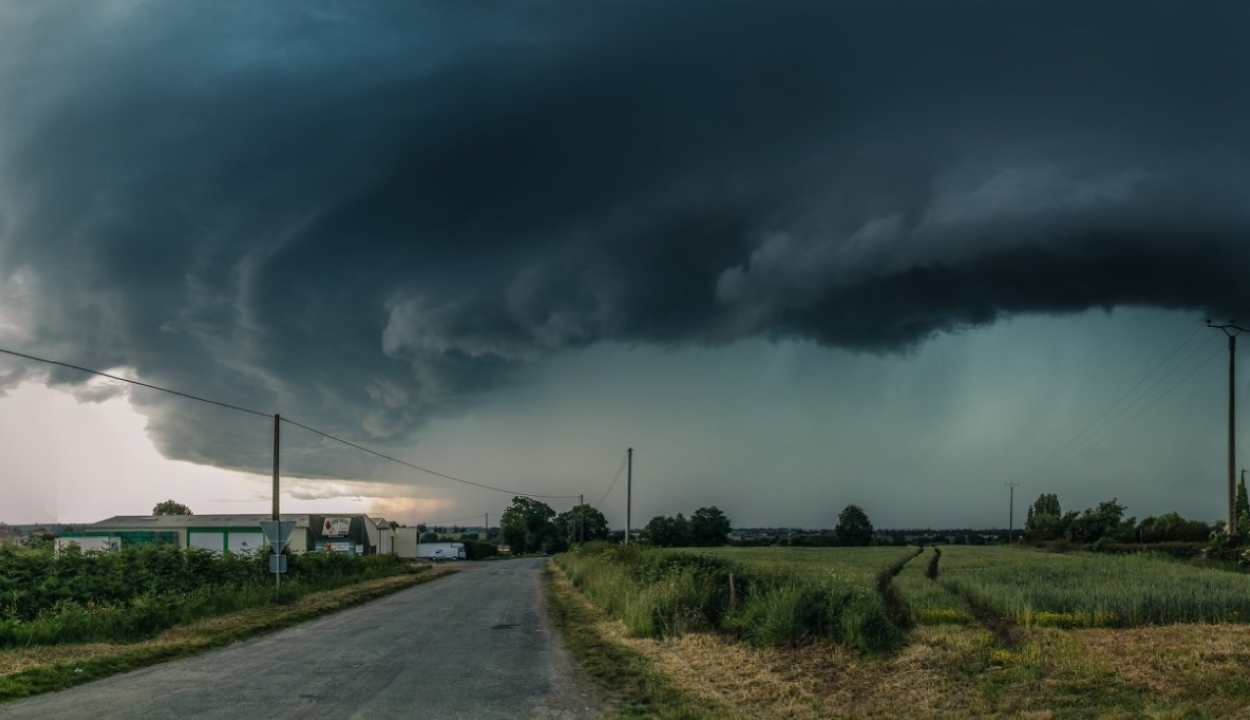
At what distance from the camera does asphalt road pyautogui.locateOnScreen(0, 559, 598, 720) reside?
12453mm

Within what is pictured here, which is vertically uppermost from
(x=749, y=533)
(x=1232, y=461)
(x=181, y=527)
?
(x=1232, y=461)

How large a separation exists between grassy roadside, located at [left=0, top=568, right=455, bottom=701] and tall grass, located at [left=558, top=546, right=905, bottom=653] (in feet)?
29.8

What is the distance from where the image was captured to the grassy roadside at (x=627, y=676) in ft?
40.7

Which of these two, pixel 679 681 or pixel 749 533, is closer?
pixel 679 681

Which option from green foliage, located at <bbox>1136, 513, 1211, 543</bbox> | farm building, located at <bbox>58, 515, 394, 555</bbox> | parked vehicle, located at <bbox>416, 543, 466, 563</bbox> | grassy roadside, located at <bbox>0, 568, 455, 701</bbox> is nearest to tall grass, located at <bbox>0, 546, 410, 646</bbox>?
grassy roadside, located at <bbox>0, 568, 455, 701</bbox>

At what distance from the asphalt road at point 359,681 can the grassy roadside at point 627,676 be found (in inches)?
16.9

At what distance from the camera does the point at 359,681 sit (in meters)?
14.8

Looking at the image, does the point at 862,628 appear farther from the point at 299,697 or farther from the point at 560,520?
the point at 560,520

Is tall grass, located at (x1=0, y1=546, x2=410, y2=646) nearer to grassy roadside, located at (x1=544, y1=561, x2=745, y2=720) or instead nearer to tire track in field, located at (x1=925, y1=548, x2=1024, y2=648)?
grassy roadside, located at (x1=544, y1=561, x2=745, y2=720)

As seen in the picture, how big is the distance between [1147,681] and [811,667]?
4.67m

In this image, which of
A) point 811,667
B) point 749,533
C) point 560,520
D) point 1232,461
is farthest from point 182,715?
point 749,533

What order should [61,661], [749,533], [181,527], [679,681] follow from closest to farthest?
[679,681], [61,661], [181,527], [749,533]

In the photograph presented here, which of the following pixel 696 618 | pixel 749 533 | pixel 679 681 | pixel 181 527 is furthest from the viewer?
pixel 749 533

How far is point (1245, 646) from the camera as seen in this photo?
14586 mm
